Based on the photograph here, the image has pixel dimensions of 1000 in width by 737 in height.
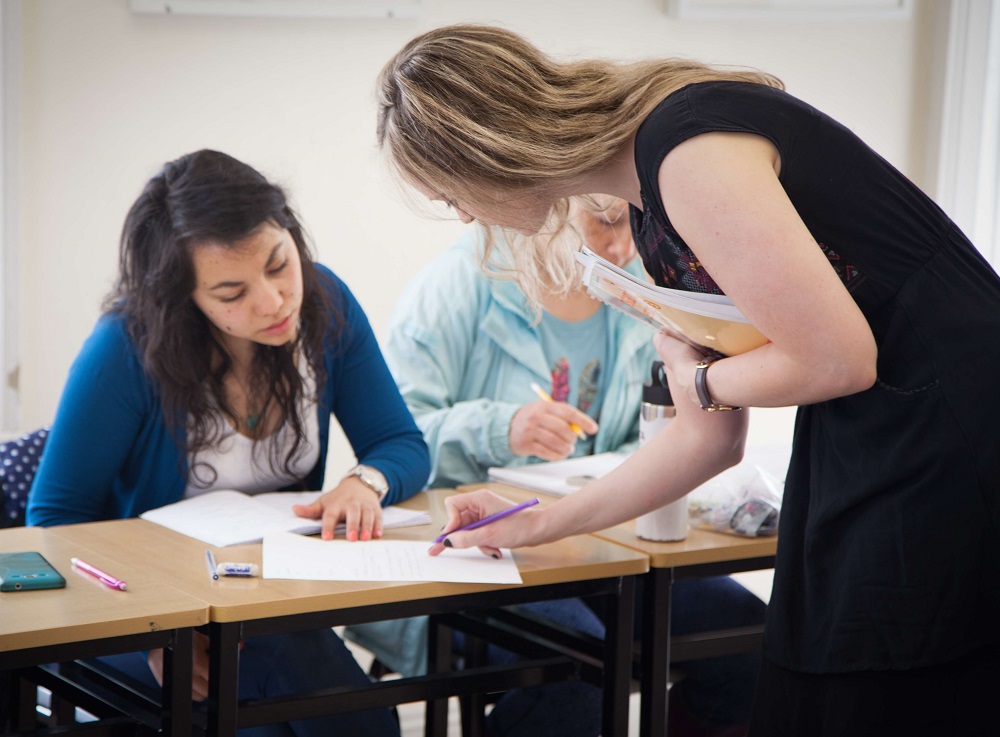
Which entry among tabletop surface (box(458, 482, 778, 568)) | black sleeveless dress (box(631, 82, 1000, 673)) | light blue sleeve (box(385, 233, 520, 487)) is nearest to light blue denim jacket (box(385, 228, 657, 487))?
light blue sleeve (box(385, 233, 520, 487))

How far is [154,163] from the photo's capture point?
8.89ft

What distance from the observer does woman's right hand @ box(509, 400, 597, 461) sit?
6.70ft

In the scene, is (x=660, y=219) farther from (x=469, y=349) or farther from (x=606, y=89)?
(x=469, y=349)

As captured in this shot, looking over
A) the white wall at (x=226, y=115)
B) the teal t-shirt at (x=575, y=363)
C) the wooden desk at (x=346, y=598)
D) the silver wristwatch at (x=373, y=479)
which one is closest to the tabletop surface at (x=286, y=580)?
the wooden desk at (x=346, y=598)

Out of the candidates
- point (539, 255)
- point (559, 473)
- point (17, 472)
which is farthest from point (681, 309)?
point (17, 472)

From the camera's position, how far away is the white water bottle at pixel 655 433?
1.62 m

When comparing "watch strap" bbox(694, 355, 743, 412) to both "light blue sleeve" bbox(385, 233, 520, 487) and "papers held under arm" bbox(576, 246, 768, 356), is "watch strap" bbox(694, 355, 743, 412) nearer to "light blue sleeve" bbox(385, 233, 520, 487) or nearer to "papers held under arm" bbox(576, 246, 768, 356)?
"papers held under arm" bbox(576, 246, 768, 356)

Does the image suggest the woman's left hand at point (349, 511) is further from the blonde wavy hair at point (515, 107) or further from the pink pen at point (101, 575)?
Result: the blonde wavy hair at point (515, 107)

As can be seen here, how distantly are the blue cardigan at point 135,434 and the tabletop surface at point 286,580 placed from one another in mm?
117

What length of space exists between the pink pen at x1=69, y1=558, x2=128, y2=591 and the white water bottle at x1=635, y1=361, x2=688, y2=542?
0.74 meters

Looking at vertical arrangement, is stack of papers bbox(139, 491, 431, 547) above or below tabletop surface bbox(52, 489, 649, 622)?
above

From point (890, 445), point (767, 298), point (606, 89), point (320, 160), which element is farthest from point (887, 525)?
point (320, 160)

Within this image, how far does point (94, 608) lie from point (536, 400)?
3.82ft

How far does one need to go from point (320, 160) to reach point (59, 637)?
6.20ft
